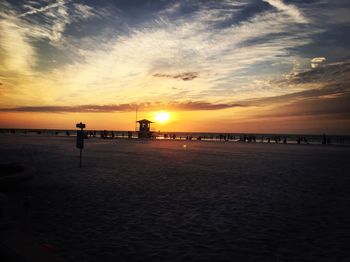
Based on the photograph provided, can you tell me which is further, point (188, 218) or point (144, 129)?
point (144, 129)

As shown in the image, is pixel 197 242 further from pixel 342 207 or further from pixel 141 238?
pixel 342 207

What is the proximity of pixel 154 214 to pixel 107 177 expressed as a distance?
7.84 m

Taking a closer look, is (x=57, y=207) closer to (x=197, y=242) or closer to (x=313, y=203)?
(x=197, y=242)

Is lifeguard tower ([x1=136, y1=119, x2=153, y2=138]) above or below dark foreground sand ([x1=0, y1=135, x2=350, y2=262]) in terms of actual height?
above

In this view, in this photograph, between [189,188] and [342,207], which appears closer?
[342,207]

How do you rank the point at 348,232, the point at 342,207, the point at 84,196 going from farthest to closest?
the point at 84,196 → the point at 342,207 → the point at 348,232

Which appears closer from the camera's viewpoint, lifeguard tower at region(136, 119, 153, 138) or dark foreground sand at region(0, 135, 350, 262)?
dark foreground sand at region(0, 135, 350, 262)

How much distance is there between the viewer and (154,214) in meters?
9.52

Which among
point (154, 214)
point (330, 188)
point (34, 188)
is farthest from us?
point (330, 188)

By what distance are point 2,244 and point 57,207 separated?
4729 mm

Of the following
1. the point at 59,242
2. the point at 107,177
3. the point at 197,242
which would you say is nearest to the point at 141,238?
the point at 197,242

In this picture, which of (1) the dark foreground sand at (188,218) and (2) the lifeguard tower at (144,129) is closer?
(1) the dark foreground sand at (188,218)

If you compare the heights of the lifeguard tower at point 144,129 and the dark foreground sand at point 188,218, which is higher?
the lifeguard tower at point 144,129

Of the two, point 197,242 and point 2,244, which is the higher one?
point 2,244
